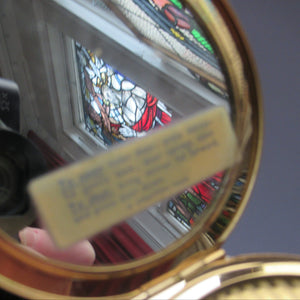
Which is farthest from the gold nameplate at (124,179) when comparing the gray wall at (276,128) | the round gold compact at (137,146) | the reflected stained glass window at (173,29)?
the gray wall at (276,128)

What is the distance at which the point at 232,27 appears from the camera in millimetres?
364

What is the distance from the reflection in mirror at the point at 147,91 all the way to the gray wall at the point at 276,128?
1.57 feet

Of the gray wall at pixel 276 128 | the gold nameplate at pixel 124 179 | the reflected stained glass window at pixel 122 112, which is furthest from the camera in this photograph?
the gray wall at pixel 276 128

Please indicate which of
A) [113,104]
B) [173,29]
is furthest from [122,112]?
[173,29]

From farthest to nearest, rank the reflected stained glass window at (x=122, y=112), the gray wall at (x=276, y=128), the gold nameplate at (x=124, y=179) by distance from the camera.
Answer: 1. the gray wall at (x=276, y=128)
2. the reflected stained glass window at (x=122, y=112)
3. the gold nameplate at (x=124, y=179)

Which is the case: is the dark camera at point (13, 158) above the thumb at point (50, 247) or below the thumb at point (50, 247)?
above

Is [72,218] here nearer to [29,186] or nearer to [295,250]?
[29,186]

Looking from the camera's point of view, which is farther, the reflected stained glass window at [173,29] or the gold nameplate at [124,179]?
the reflected stained glass window at [173,29]

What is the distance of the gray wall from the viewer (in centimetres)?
81

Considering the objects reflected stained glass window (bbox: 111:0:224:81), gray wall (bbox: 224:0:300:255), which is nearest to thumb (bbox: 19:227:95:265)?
reflected stained glass window (bbox: 111:0:224:81)

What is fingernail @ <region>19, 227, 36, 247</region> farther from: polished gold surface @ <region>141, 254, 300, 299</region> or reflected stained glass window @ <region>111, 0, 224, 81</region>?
reflected stained glass window @ <region>111, 0, 224, 81</region>

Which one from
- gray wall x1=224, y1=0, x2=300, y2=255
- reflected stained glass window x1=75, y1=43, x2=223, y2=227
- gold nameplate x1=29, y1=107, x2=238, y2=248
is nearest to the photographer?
gold nameplate x1=29, y1=107, x2=238, y2=248

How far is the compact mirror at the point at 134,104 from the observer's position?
1.07ft

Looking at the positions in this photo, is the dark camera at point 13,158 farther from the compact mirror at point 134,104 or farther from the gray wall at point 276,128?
the gray wall at point 276,128
